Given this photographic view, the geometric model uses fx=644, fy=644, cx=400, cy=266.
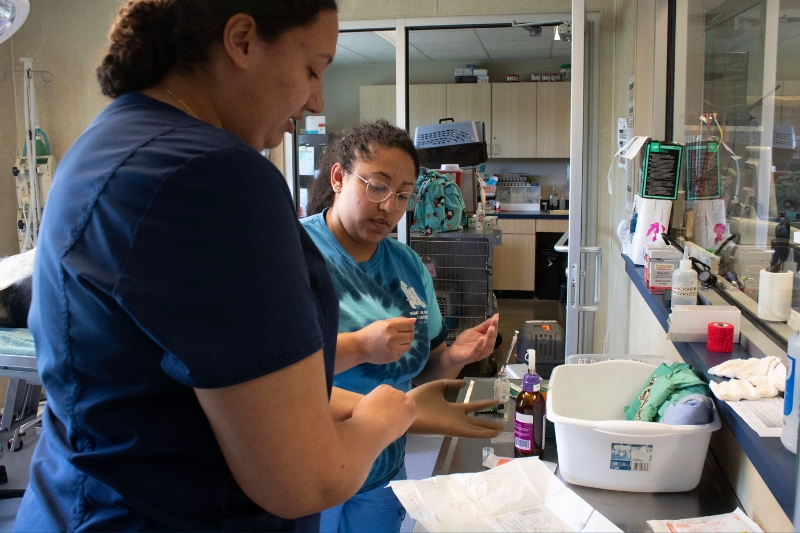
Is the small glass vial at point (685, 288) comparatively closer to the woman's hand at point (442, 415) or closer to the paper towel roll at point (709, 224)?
the paper towel roll at point (709, 224)

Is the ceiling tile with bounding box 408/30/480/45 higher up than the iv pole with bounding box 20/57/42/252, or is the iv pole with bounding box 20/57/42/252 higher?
the ceiling tile with bounding box 408/30/480/45

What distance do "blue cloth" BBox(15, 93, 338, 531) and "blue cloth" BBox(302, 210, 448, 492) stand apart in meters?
0.87

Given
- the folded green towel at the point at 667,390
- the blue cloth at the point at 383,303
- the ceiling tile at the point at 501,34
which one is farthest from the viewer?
the ceiling tile at the point at 501,34

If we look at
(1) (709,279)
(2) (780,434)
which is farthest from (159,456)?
(1) (709,279)

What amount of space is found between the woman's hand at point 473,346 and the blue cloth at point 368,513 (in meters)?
0.39

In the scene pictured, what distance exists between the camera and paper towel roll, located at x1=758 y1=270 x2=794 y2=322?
4.80 feet

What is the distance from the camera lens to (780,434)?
40.7 inches

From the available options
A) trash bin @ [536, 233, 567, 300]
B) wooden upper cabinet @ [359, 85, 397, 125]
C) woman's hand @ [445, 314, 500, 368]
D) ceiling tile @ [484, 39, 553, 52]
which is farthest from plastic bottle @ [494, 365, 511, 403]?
wooden upper cabinet @ [359, 85, 397, 125]

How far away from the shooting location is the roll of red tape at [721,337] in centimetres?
149

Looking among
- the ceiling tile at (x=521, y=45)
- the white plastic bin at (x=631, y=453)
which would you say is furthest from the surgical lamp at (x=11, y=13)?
the ceiling tile at (x=521, y=45)

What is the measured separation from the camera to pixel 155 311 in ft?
1.86

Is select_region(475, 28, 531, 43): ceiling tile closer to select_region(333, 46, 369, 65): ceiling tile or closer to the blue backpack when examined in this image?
select_region(333, 46, 369, 65): ceiling tile

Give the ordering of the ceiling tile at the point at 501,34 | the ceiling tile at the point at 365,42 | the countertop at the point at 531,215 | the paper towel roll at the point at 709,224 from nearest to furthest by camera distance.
Answer: the paper towel roll at the point at 709,224 < the ceiling tile at the point at 501,34 < the ceiling tile at the point at 365,42 < the countertop at the point at 531,215

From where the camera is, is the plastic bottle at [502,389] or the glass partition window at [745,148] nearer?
the glass partition window at [745,148]
